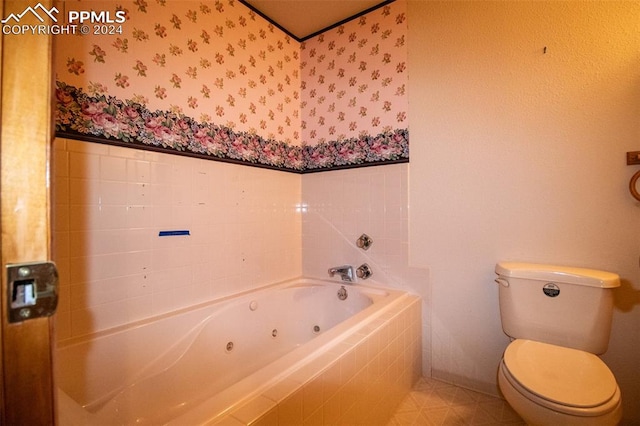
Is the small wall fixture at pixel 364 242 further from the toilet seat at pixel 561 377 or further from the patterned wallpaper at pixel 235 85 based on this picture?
the toilet seat at pixel 561 377

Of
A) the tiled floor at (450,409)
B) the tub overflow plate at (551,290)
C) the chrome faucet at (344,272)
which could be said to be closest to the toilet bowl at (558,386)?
the tub overflow plate at (551,290)

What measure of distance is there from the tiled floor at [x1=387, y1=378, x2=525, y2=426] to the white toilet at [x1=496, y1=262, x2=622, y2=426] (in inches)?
16.0

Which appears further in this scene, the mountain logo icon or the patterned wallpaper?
the patterned wallpaper

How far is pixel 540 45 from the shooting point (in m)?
1.45

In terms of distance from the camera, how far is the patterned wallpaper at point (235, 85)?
1.22m

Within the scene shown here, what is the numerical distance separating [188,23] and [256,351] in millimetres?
1876

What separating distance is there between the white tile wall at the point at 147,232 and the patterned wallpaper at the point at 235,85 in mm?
113

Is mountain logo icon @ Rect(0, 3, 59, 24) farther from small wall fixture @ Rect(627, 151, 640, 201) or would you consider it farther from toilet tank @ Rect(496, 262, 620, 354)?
small wall fixture @ Rect(627, 151, 640, 201)

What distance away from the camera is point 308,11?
1974mm

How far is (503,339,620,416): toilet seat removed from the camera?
2.97 ft

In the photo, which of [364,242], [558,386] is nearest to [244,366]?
[364,242]

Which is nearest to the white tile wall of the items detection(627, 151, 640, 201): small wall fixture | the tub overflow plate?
the tub overflow plate

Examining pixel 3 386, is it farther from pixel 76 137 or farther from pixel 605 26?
pixel 605 26

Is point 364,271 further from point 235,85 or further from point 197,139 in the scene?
point 235,85
